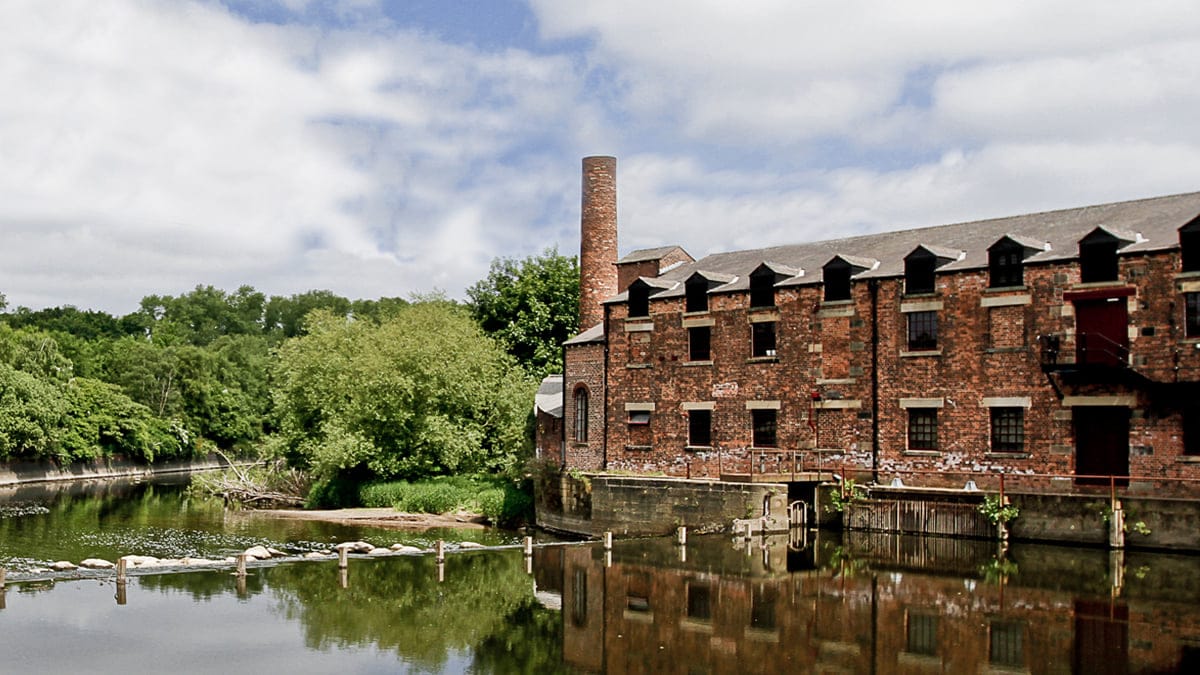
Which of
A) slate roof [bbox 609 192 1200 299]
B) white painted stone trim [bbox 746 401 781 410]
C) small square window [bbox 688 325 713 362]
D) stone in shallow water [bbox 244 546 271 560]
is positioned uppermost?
slate roof [bbox 609 192 1200 299]

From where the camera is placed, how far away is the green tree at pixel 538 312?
5269 centimetres

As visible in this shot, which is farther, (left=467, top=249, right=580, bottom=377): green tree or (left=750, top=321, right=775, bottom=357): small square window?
(left=467, top=249, right=580, bottom=377): green tree

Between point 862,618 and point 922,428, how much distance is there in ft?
35.2

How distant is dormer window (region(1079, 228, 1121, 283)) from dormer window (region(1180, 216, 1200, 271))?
1.38m

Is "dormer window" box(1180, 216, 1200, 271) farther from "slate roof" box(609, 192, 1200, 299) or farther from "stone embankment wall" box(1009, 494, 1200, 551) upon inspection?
"stone embankment wall" box(1009, 494, 1200, 551)

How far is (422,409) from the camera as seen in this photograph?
42938mm

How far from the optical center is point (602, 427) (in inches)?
1441

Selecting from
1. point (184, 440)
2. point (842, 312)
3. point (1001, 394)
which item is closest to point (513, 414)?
point (842, 312)

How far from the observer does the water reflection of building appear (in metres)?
17.9

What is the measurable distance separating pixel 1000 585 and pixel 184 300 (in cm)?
12557

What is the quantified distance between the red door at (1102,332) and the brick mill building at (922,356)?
4 cm

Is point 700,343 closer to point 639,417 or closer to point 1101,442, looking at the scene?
point 639,417

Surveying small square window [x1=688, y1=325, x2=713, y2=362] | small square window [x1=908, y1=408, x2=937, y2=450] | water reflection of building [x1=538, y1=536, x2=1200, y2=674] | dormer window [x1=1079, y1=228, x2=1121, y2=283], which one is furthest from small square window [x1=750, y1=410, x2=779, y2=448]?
dormer window [x1=1079, y1=228, x2=1121, y2=283]

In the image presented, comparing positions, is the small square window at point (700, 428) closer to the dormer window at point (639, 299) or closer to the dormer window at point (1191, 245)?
the dormer window at point (639, 299)
